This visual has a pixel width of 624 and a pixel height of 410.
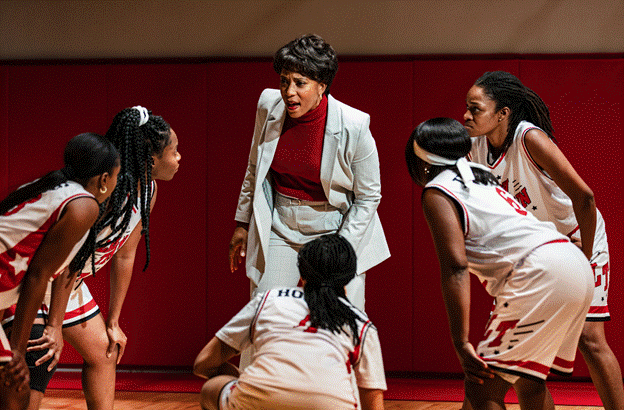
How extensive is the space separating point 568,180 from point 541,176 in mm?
199

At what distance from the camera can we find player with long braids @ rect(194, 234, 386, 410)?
1919 mm

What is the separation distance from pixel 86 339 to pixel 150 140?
0.87 metres

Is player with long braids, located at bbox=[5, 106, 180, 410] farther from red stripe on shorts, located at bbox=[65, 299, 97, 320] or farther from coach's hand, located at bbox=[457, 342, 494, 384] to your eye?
coach's hand, located at bbox=[457, 342, 494, 384]

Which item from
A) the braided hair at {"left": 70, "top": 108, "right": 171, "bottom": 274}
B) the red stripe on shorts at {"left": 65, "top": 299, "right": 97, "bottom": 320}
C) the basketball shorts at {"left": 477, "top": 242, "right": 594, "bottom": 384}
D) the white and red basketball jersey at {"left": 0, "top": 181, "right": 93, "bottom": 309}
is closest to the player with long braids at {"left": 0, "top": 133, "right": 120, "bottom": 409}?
the white and red basketball jersey at {"left": 0, "top": 181, "right": 93, "bottom": 309}

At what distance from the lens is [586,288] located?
2207 millimetres

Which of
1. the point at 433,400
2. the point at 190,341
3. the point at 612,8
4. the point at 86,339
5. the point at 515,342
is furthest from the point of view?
the point at 190,341

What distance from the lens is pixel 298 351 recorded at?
1935 millimetres

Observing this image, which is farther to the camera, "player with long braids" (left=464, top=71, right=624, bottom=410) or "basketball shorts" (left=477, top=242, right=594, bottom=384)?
"player with long braids" (left=464, top=71, right=624, bottom=410)

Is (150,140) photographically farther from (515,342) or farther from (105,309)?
(105,309)

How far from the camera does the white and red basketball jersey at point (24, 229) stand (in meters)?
2.16

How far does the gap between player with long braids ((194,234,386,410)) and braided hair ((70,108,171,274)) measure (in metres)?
0.77

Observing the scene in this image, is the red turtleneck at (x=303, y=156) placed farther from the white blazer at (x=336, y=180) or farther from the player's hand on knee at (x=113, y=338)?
the player's hand on knee at (x=113, y=338)

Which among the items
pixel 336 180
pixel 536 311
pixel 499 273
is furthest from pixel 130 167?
pixel 536 311

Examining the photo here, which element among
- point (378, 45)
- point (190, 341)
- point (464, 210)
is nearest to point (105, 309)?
point (190, 341)
